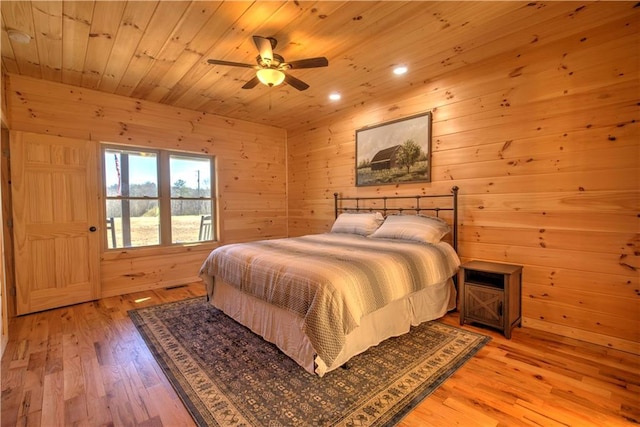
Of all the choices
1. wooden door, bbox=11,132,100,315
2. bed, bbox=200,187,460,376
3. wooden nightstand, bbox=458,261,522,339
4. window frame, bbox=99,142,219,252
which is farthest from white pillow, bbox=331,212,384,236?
wooden door, bbox=11,132,100,315

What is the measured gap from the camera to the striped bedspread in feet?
6.31

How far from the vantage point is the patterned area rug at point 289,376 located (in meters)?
1.69

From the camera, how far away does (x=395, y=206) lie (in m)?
3.94

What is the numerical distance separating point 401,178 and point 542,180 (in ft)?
4.85

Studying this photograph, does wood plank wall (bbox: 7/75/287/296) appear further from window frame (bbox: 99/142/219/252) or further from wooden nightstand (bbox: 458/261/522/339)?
wooden nightstand (bbox: 458/261/522/339)

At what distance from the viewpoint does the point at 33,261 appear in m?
3.30

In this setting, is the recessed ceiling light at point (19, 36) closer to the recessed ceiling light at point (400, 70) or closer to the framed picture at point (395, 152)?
the recessed ceiling light at point (400, 70)

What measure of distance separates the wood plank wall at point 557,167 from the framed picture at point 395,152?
0.13 metres

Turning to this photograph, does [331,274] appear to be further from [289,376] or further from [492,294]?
[492,294]

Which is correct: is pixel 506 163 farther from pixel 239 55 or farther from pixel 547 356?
pixel 239 55

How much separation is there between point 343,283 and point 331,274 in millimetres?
101

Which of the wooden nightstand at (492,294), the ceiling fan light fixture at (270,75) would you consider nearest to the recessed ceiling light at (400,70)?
the ceiling fan light fixture at (270,75)

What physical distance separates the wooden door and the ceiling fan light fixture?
255cm

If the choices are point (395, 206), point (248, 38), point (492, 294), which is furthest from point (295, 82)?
point (492, 294)
